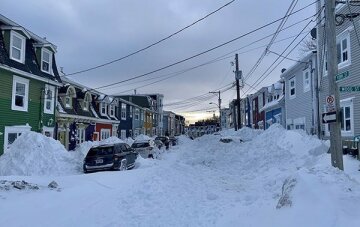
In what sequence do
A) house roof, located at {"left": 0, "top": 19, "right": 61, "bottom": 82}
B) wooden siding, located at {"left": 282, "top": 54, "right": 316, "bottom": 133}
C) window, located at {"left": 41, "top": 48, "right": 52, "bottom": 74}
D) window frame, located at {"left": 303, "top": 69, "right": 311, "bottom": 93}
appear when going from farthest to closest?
window, located at {"left": 41, "top": 48, "right": 52, "bottom": 74} → window frame, located at {"left": 303, "top": 69, "right": 311, "bottom": 93} → wooden siding, located at {"left": 282, "top": 54, "right": 316, "bottom": 133} → house roof, located at {"left": 0, "top": 19, "right": 61, "bottom": 82}

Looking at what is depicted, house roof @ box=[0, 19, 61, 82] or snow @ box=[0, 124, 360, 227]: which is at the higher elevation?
house roof @ box=[0, 19, 61, 82]

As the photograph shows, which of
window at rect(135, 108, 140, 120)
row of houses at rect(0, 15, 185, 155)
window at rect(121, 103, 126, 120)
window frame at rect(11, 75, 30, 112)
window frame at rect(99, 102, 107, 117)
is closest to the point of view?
row of houses at rect(0, 15, 185, 155)

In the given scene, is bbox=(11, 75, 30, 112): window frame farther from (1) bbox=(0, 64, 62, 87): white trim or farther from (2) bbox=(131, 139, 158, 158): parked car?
(2) bbox=(131, 139, 158, 158): parked car

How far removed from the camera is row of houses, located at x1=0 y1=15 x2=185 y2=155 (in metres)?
22.8

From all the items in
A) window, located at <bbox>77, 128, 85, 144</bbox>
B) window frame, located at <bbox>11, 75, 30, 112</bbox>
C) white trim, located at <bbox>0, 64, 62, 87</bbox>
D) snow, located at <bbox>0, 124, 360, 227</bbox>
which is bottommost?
snow, located at <bbox>0, 124, 360, 227</bbox>

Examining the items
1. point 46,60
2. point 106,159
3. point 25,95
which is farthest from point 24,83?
point 106,159

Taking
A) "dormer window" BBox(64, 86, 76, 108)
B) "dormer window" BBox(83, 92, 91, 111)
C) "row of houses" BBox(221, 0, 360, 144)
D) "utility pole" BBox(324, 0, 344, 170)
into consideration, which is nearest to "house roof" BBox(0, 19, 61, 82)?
"dormer window" BBox(64, 86, 76, 108)

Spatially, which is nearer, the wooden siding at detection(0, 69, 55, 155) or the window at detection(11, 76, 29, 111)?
the wooden siding at detection(0, 69, 55, 155)

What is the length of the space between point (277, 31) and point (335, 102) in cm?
919

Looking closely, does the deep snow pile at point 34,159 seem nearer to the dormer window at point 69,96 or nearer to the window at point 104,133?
the dormer window at point 69,96

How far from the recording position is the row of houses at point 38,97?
896 inches

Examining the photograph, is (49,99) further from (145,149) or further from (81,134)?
(81,134)

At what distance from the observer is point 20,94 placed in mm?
24469

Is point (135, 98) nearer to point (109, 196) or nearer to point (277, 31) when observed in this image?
point (277, 31)
